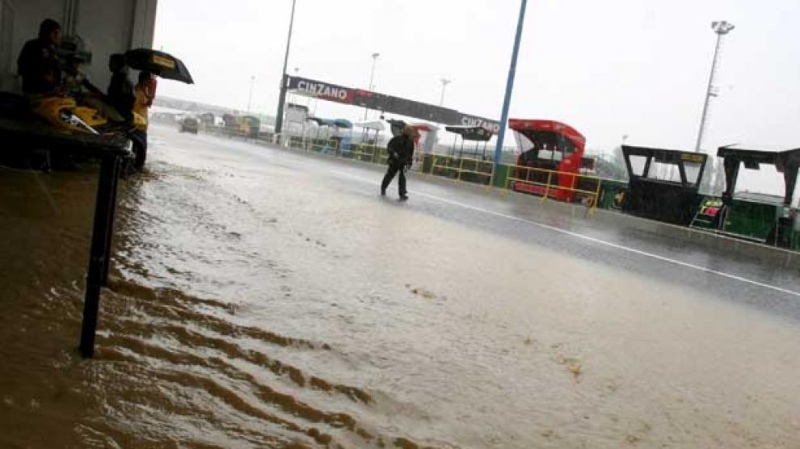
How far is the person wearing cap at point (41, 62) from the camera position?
6.93m

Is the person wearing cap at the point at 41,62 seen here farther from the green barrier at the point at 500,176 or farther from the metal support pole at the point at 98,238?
the green barrier at the point at 500,176

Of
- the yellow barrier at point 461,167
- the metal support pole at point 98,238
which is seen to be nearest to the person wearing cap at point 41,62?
the metal support pole at point 98,238

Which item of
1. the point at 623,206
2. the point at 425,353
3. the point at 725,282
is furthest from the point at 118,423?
the point at 623,206

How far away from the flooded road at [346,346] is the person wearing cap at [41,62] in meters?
1.05

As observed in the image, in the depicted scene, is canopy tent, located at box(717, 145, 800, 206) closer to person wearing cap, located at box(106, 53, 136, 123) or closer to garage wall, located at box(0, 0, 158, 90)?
person wearing cap, located at box(106, 53, 136, 123)

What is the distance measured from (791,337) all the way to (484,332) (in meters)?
3.21

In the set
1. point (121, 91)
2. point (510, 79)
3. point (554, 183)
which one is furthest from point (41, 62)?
point (510, 79)

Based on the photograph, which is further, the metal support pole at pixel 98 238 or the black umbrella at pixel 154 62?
the black umbrella at pixel 154 62

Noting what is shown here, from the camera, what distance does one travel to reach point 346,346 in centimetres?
330

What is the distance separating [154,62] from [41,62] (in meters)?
2.45

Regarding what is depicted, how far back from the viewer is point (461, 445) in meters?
2.42

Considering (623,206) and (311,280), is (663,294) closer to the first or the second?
(311,280)

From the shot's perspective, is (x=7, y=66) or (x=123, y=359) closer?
(x=123, y=359)

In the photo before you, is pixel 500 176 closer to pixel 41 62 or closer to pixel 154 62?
pixel 154 62
